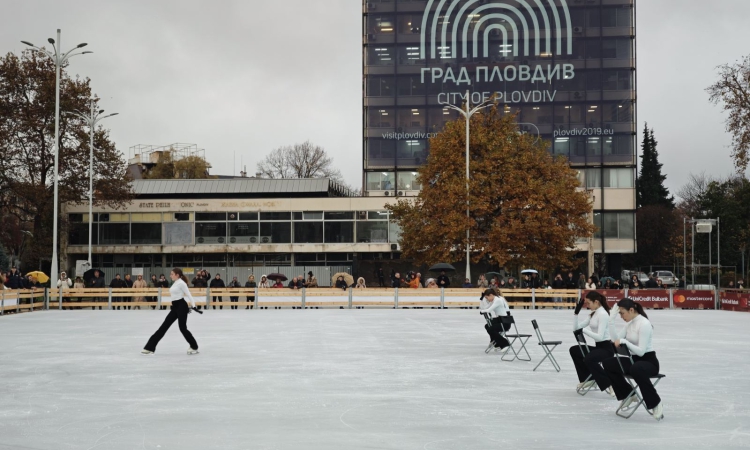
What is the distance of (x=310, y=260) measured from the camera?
63.4 meters

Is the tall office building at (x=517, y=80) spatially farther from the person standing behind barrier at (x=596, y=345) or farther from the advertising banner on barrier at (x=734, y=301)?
the person standing behind barrier at (x=596, y=345)

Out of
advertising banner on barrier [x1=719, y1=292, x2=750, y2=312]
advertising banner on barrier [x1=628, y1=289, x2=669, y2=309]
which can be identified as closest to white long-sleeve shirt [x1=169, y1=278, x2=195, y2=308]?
advertising banner on barrier [x1=628, y1=289, x2=669, y2=309]

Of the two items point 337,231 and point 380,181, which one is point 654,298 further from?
point 380,181

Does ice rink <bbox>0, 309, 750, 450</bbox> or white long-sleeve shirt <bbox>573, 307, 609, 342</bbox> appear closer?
ice rink <bbox>0, 309, 750, 450</bbox>

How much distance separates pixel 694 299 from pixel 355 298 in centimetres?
1579

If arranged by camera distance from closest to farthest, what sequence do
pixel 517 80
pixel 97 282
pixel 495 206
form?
pixel 97 282
pixel 495 206
pixel 517 80

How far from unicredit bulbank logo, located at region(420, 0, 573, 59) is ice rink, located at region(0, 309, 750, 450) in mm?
52348

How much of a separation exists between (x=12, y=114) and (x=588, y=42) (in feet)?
148

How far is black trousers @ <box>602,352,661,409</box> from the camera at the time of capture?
32.1 ft

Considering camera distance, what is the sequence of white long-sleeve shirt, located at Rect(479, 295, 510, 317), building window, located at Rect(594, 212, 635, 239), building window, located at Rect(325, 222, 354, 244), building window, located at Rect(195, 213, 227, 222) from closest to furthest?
1. white long-sleeve shirt, located at Rect(479, 295, 510, 317)
2. building window, located at Rect(325, 222, 354, 244)
3. building window, located at Rect(195, 213, 227, 222)
4. building window, located at Rect(594, 212, 635, 239)

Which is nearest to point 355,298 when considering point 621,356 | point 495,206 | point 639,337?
point 495,206

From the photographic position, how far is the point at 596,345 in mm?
11922

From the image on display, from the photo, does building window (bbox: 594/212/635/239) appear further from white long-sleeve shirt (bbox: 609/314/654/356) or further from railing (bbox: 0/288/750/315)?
white long-sleeve shirt (bbox: 609/314/654/356)

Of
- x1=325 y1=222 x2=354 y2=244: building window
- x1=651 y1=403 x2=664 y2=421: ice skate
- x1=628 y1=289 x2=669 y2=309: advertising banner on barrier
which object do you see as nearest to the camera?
x1=651 y1=403 x2=664 y2=421: ice skate
